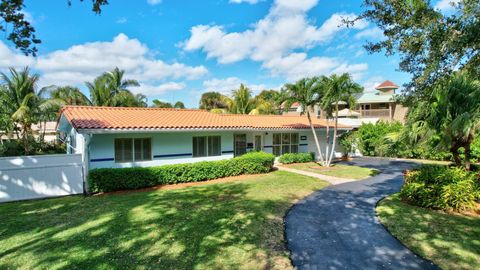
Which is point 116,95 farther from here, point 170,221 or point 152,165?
point 170,221

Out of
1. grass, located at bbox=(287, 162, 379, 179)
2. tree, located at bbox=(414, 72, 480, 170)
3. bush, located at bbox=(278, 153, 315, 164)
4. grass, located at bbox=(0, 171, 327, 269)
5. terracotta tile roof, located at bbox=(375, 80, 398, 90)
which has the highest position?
terracotta tile roof, located at bbox=(375, 80, 398, 90)

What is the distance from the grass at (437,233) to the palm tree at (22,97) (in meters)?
23.8

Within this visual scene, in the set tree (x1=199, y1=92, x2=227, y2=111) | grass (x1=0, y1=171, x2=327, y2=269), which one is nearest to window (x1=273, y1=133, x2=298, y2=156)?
grass (x1=0, y1=171, x2=327, y2=269)

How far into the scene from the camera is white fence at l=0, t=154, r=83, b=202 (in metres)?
9.84

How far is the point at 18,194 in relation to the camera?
999 cm

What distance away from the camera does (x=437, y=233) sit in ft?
20.7

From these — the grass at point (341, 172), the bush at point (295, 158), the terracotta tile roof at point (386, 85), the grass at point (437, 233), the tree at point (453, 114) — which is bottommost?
the grass at point (341, 172)

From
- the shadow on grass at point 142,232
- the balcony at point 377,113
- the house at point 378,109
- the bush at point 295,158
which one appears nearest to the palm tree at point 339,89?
the bush at point 295,158

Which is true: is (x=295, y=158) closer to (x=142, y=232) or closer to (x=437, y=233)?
(x=437, y=233)

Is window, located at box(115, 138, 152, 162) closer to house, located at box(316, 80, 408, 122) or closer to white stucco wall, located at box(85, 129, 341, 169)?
white stucco wall, located at box(85, 129, 341, 169)

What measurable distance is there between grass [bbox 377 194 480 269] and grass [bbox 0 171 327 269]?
2749mm

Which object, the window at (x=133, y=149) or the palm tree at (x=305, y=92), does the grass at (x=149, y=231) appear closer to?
the window at (x=133, y=149)

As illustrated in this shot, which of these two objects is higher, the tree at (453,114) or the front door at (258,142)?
the tree at (453,114)

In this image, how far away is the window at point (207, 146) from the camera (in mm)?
15312
